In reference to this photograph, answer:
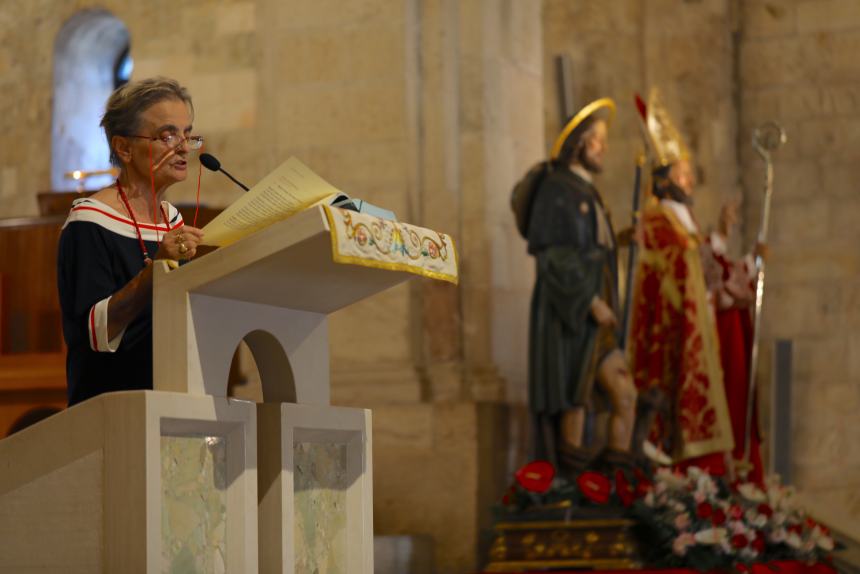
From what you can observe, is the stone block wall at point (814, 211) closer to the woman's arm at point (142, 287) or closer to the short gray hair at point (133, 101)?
the short gray hair at point (133, 101)

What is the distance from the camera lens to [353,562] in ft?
9.94

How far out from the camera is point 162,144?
293 cm

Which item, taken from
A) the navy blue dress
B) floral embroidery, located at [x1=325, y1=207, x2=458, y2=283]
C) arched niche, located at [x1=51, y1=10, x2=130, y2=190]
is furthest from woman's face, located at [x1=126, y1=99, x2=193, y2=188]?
arched niche, located at [x1=51, y1=10, x2=130, y2=190]

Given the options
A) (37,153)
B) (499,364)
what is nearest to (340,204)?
(499,364)

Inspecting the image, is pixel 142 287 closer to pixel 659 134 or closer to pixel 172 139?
pixel 172 139

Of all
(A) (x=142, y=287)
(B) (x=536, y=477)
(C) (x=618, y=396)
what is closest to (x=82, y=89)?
(C) (x=618, y=396)

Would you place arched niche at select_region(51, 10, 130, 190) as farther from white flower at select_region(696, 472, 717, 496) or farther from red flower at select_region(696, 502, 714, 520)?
red flower at select_region(696, 502, 714, 520)

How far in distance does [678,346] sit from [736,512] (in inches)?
69.9

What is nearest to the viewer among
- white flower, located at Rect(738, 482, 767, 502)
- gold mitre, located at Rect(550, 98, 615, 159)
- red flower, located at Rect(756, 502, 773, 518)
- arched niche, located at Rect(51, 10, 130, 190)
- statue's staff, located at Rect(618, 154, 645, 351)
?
red flower, located at Rect(756, 502, 773, 518)

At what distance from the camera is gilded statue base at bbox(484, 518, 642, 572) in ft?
21.1

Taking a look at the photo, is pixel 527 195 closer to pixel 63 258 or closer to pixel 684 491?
pixel 684 491

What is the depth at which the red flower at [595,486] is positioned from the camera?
6.49 metres

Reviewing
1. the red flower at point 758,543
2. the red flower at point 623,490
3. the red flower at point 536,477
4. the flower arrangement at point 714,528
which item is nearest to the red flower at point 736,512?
the flower arrangement at point 714,528

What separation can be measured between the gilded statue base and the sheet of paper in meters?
4.05
